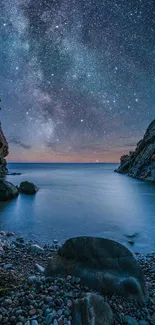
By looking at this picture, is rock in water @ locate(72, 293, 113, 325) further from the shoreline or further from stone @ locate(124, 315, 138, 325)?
stone @ locate(124, 315, 138, 325)

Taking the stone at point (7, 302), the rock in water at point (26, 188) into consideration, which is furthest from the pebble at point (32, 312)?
the rock in water at point (26, 188)

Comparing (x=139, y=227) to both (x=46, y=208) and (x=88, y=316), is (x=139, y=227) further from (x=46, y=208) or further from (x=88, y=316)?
(x=88, y=316)

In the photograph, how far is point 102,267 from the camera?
3.48 m

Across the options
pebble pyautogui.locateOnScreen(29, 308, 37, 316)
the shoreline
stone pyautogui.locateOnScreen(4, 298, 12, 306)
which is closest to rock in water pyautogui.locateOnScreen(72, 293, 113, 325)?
the shoreline

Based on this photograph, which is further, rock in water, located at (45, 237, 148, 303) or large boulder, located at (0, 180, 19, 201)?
large boulder, located at (0, 180, 19, 201)

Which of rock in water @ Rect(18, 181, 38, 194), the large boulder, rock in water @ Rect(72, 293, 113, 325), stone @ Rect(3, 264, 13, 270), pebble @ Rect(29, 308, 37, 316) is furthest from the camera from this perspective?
rock in water @ Rect(18, 181, 38, 194)

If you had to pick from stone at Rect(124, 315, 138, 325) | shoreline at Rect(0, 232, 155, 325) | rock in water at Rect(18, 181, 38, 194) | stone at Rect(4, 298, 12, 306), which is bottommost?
rock in water at Rect(18, 181, 38, 194)

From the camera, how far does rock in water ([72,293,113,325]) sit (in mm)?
2367

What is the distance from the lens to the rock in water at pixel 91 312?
2.37 meters

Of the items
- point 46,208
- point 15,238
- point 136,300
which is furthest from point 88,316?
point 46,208

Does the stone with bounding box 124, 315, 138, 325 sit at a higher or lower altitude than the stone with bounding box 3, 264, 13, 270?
higher

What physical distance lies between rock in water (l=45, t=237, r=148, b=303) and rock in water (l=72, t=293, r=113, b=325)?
0.64 metres

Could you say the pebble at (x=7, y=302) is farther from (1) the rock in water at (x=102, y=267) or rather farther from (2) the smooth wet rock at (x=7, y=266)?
(2) the smooth wet rock at (x=7, y=266)

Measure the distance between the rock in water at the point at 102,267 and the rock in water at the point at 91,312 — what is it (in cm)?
64
